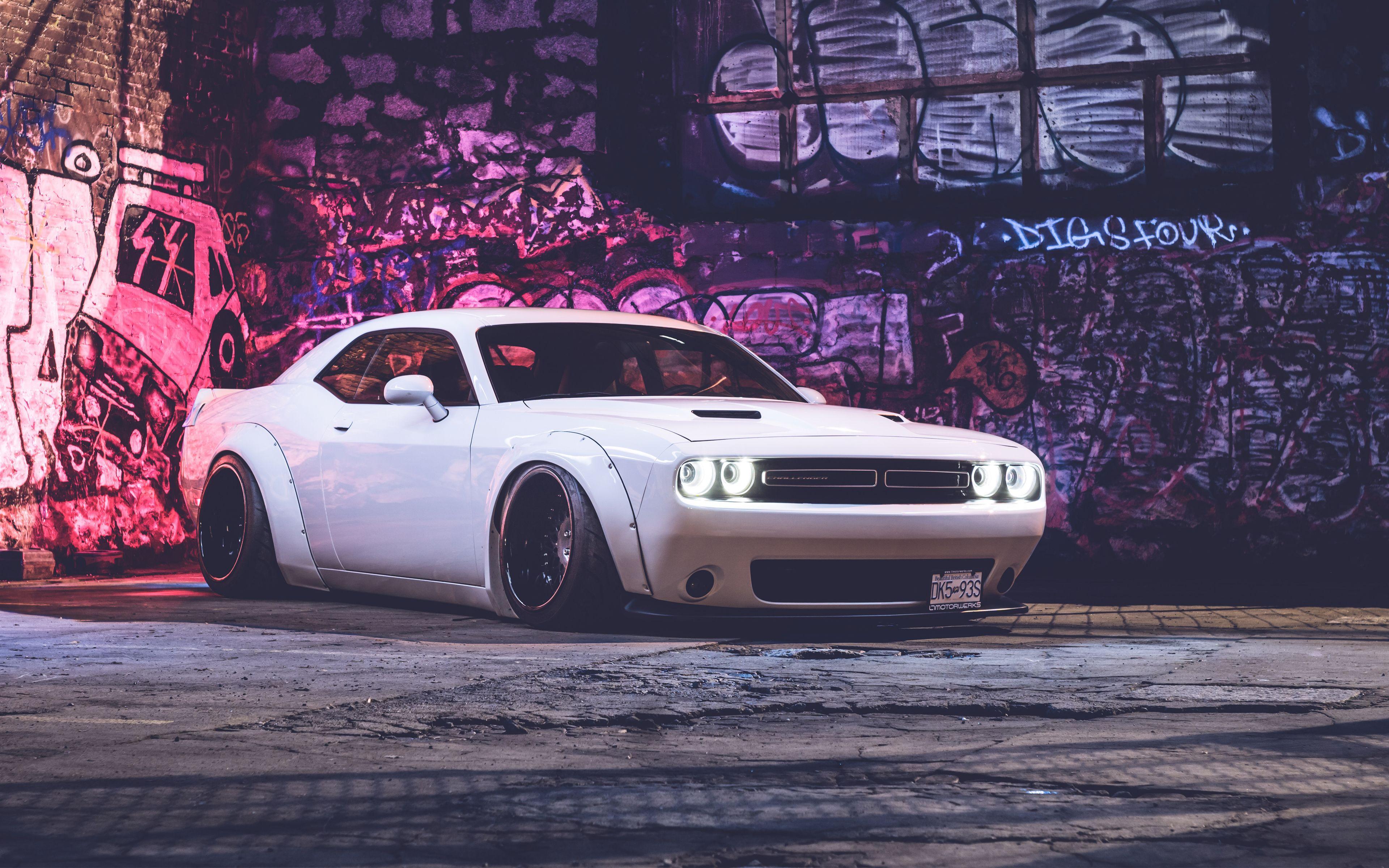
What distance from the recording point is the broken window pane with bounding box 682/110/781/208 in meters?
11.5

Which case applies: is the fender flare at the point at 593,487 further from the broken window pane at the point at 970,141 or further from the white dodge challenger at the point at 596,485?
the broken window pane at the point at 970,141

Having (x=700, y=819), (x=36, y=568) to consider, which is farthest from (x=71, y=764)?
(x=36, y=568)

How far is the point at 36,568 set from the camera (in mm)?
9711

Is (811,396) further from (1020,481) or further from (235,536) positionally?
(235,536)

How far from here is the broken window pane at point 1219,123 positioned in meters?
10.7

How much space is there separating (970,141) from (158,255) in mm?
5887

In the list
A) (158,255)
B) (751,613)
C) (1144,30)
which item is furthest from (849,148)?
(751,613)

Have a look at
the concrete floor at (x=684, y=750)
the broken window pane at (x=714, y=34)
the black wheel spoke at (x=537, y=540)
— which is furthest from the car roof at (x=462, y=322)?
the broken window pane at (x=714, y=34)

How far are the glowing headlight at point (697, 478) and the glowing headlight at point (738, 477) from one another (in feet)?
0.15

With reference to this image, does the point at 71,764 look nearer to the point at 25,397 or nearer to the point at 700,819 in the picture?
the point at 700,819

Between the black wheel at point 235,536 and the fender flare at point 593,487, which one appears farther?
the black wheel at point 235,536

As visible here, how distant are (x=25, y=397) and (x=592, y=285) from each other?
3.94 m

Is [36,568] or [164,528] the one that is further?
[164,528]

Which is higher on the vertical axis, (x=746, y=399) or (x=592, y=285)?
(x=592, y=285)
